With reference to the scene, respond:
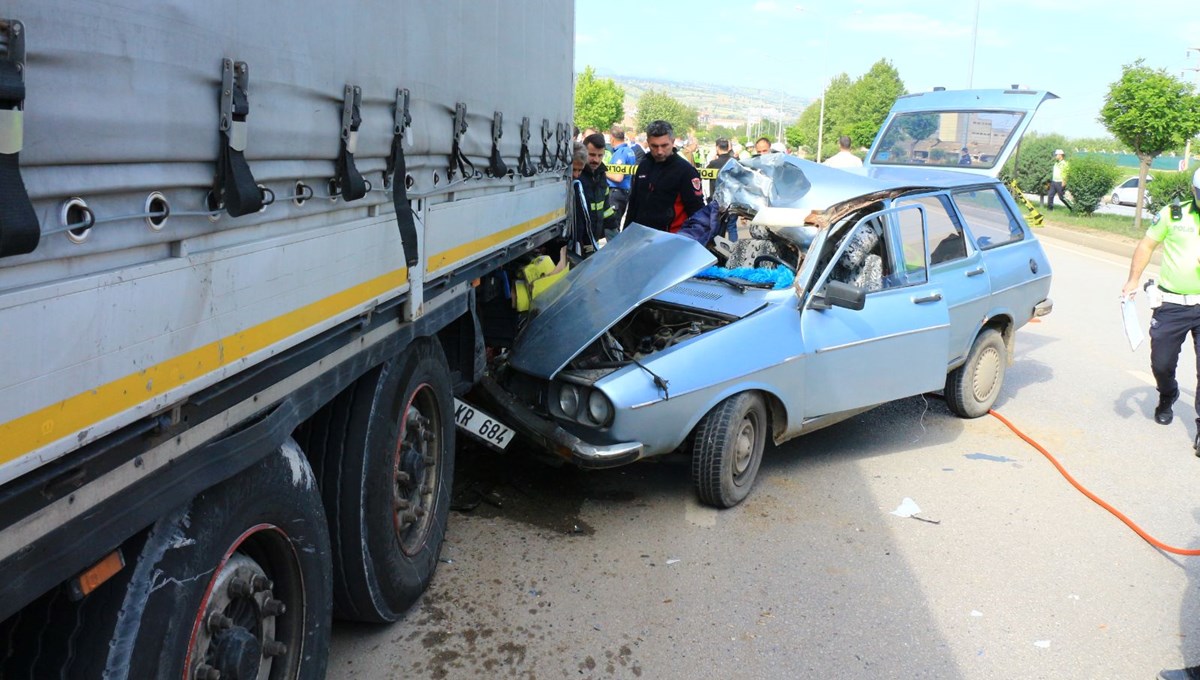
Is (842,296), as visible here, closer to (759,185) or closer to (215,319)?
(759,185)

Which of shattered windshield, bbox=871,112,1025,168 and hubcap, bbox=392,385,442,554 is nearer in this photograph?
hubcap, bbox=392,385,442,554

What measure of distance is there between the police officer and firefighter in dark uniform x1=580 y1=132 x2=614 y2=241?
436 cm

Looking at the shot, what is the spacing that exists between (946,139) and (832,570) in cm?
532

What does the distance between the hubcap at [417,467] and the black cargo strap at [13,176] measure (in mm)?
2274

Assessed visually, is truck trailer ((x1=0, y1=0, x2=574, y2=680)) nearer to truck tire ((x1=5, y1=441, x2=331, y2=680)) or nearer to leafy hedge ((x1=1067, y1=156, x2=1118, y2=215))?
truck tire ((x1=5, y1=441, x2=331, y2=680))

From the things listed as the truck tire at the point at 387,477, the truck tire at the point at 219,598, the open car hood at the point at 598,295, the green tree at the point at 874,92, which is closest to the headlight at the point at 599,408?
the open car hood at the point at 598,295

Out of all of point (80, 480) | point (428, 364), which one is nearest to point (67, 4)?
point (80, 480)

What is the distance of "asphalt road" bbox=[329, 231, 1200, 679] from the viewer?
3740 mm

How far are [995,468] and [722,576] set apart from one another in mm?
2522

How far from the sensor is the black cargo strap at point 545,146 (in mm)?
6164

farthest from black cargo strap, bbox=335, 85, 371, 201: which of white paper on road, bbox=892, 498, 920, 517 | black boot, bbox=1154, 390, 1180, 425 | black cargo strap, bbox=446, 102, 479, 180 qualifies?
black boot, bbox=1154, 390, 1180, 425

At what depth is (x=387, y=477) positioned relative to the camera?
3.56 m

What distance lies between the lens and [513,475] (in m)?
5.59

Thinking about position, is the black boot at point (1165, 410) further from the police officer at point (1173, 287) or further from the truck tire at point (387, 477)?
the truck tire at point (387, 477)
